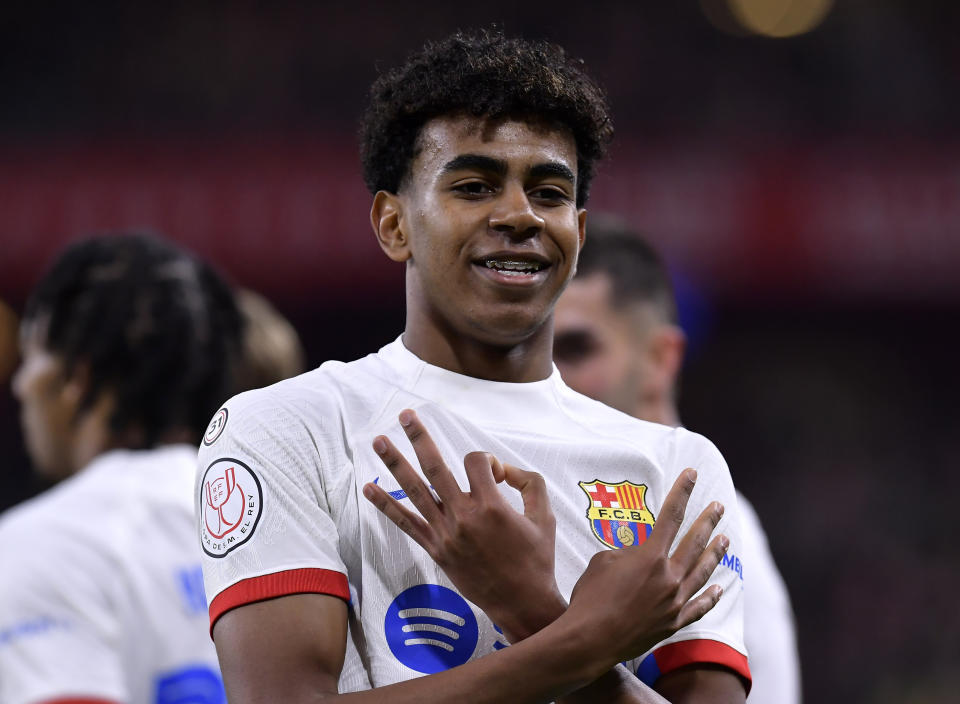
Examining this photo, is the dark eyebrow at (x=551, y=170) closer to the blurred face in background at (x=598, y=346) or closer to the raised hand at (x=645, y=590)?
the raised hand at (x=645, y=590)

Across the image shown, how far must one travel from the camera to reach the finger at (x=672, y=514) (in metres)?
1.87

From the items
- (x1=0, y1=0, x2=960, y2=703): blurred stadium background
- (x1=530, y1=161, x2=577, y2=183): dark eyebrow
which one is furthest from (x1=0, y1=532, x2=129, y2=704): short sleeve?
(x1=0, y1=0, x2=960, y2=703): blurred stadium background

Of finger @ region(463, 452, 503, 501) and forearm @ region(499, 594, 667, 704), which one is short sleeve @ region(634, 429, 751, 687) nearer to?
forearm @ region(499, 594, 667, 704)

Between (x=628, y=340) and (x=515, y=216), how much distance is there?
2.29 metres

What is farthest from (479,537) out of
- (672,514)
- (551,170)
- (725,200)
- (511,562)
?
(725,200)

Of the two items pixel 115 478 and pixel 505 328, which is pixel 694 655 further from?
pixel 115 478

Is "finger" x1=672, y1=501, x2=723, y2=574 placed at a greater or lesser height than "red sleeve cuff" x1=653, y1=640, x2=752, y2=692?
greater

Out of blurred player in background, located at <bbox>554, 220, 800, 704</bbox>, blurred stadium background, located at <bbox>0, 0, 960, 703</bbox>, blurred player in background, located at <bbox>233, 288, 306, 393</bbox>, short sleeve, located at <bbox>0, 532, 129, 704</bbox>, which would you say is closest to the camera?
short sleeve, located at <bbox>0, 532, 129, 704</bbox>

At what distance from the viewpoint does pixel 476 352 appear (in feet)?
7.24

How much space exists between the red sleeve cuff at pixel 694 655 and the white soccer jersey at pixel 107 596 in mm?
1292

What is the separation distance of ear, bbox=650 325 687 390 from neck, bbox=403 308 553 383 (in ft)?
7.12

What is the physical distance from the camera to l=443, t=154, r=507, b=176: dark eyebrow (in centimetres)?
210

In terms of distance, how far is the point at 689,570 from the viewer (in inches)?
74.4

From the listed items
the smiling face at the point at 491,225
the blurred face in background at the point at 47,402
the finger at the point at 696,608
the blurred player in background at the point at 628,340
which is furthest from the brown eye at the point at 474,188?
the blurred player in background at the point at 628,340
